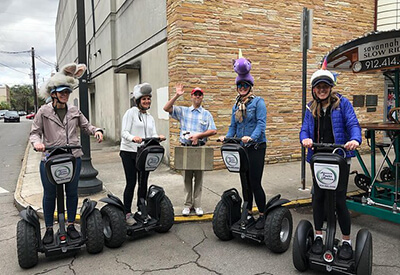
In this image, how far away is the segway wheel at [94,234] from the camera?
3.82 metres

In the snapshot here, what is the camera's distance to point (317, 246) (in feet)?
11.0

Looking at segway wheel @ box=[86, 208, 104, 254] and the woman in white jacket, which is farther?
the woman in white jacket

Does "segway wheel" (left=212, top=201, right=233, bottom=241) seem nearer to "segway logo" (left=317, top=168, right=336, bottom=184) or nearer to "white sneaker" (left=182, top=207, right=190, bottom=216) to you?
"white sneaker" (left=182, top=207, right=190, bottom=216)

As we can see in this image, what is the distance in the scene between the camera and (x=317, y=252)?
329 cm

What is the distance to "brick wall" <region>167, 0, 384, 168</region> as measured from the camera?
780 centimetres

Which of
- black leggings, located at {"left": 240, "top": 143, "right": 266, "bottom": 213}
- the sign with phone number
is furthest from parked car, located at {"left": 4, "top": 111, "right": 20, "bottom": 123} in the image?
black leggings, located at {"left": 240, "top": 143, "right": 266, "bottom": 213}

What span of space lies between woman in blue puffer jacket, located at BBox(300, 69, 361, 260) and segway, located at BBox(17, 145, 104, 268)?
237 centimetres

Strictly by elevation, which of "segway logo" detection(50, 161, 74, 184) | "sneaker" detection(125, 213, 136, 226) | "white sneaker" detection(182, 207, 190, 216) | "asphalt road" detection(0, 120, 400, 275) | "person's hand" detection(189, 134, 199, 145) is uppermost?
"person's hand" detection(189, 134, 199, 145)

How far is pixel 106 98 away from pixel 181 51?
851cm

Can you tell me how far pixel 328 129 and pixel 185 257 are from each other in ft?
6.90

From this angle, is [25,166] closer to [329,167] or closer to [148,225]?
[148,225]

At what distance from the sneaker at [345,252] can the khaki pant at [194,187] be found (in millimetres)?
2241

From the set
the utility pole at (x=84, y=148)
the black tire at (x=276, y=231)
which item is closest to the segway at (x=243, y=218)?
the black tire at (x=276, y=231)

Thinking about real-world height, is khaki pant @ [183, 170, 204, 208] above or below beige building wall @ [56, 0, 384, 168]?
below
